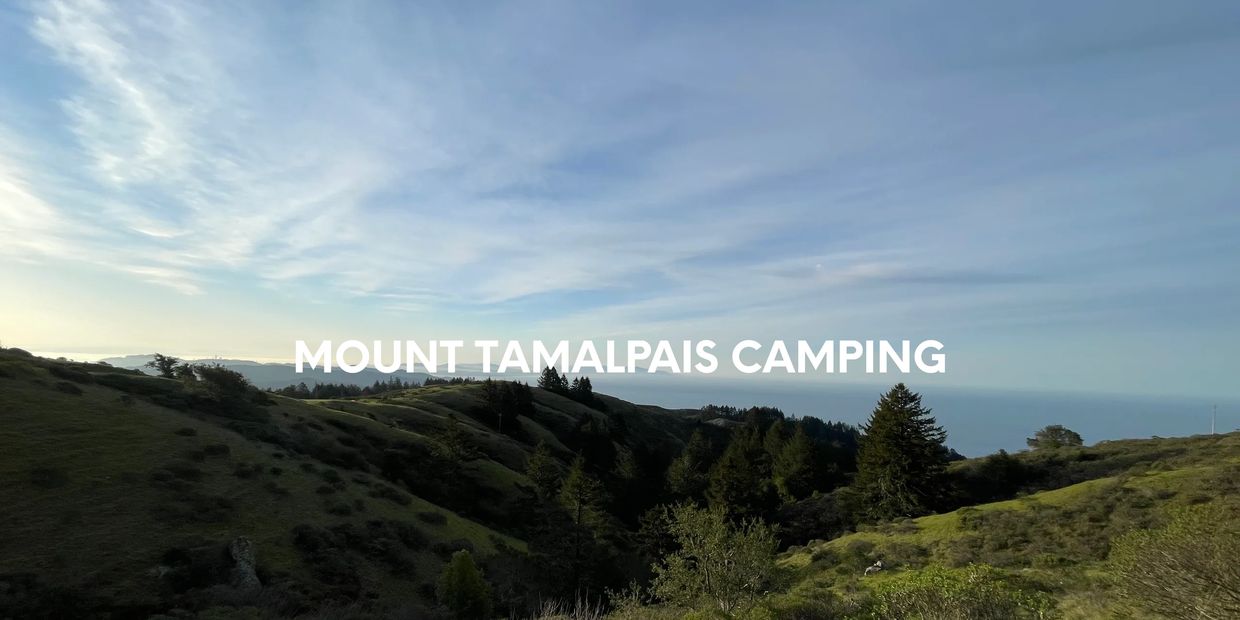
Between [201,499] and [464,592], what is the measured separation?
17.6 meters

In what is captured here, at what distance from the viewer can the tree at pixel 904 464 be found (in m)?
49.1

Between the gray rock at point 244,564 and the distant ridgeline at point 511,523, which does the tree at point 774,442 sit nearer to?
the distant ridgeline at point 511,523

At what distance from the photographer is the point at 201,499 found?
100.0 ft

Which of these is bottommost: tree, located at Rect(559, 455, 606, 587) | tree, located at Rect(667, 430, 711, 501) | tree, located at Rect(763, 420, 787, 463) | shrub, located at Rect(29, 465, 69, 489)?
tree, located at Rect(667, 430, 711, 501)

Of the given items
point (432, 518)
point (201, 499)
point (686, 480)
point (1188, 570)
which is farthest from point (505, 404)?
point (1188, 570)

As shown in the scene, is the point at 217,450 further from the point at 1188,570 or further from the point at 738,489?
the point at 1188,570

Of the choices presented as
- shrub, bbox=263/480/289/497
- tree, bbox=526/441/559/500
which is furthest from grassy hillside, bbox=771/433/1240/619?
shrub, bbox=263/480/289/497

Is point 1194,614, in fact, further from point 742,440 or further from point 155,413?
point 742,440

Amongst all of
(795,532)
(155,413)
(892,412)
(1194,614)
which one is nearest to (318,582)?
(155,413)

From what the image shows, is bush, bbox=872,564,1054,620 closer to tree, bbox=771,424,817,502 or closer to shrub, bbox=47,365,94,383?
shrub, bbox=47,365,94,383

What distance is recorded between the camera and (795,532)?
5491 centimetres

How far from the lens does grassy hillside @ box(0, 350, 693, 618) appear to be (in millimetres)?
22922

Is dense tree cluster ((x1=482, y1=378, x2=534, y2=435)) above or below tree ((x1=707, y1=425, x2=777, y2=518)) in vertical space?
above

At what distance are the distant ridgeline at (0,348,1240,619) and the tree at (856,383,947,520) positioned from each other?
0.21 m
